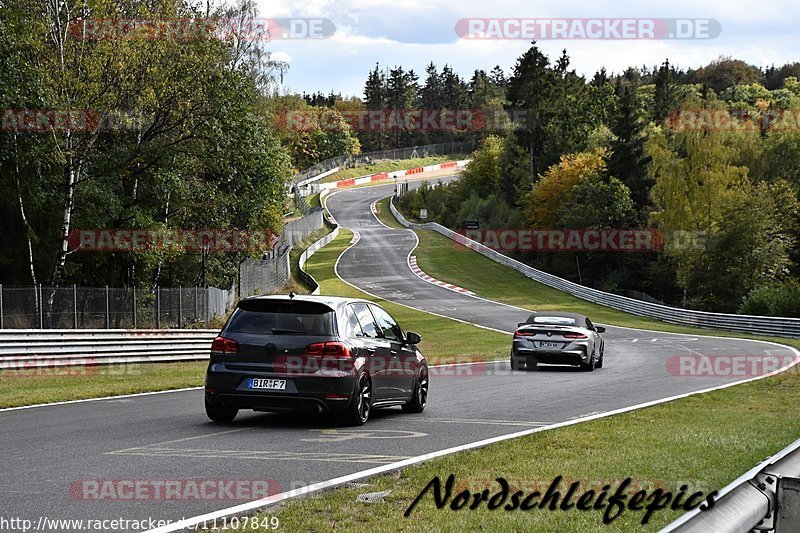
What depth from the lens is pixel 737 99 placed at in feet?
433

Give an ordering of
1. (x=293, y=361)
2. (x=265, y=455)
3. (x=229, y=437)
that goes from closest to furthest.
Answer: (x=265, y=455) < (x=229, y=437) < (x=293, y=361)

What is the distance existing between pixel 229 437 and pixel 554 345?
592 inches

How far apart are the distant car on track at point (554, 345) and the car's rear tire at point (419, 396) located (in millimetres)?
10453

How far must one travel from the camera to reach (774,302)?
55625 mm

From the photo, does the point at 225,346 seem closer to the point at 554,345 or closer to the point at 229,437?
the point at 229,437

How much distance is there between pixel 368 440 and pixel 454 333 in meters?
33.7

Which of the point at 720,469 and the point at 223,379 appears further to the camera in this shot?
the point at 223,379

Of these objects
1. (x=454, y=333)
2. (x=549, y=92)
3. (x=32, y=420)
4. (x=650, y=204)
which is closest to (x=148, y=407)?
(x=32, y=420)

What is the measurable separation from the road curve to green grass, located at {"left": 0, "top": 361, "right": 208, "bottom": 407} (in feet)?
3.28

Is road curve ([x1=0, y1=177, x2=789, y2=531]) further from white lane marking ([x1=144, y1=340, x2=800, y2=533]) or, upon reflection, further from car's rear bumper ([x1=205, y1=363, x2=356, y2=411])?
car's rear bumper ([x1=205, y1=363, x2=356, y2=411])

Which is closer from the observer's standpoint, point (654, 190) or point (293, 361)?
point (293, 361)

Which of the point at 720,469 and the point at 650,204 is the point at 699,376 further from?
the point at 650,204

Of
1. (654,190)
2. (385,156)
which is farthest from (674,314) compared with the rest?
(385,156)

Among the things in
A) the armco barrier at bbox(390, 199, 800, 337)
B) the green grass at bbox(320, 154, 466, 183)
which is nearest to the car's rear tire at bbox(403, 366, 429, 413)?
the armco barrier at bbox(390, 199, 800, 337)
